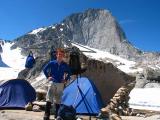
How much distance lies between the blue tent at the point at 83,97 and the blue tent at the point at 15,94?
2778 millimetres

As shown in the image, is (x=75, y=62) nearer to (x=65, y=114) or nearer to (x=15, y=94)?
(x=15, y=94)

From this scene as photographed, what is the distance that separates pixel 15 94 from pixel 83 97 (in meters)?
4.18

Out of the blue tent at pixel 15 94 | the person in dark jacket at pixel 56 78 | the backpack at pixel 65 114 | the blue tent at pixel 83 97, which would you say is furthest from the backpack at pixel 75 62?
the backpack at pixel 65 114

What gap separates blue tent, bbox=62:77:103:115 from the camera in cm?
1417

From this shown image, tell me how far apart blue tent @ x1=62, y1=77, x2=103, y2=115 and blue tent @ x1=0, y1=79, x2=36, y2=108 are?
9.11 ft

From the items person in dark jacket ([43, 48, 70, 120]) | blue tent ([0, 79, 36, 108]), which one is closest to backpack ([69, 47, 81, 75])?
blue tent ([0, 79, 36, 108])

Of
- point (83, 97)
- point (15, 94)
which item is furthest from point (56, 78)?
point (15, 94)

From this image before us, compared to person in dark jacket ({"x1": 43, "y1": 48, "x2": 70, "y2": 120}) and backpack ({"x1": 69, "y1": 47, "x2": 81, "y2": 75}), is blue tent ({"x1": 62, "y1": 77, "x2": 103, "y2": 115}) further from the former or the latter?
person in dark jacket ({"x1": 43, "y1": 48, "x2": 70, "y2": 120})

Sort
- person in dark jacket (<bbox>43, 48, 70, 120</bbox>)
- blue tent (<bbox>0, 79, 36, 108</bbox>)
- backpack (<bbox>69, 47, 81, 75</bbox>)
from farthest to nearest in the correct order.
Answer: blue tent (<bbox>0, 79, 36, 108</bbox>) → backpack (<bbox>69, 47, 81, 75</bbox>) → person in dark jacket (<bbox>43, 48, 70, 120</bbox>)

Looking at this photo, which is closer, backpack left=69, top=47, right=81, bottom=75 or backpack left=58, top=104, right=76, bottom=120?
backpack left=58, top=104, right=76, bottom=120

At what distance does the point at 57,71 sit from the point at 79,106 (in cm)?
346

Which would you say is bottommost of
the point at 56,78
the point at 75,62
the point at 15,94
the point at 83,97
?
the point at 15,94

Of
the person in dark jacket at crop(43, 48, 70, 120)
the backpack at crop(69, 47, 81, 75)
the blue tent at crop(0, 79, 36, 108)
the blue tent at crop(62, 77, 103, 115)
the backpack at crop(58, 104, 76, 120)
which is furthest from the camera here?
the blue tent at crop(0, 79, 36, 108)

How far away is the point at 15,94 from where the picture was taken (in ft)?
57.5
